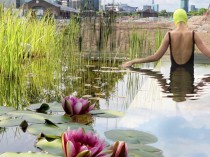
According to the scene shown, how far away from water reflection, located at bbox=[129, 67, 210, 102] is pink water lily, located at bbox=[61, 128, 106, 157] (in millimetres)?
1457

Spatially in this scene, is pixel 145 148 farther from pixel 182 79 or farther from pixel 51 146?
pixel 182 79

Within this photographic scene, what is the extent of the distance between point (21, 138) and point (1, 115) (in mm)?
356

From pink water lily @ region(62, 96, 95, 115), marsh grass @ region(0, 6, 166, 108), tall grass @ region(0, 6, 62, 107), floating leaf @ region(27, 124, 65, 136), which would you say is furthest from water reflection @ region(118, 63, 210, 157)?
tall grass @ region(0, 6, 62, 107)

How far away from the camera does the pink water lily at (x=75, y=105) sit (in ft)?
6.73

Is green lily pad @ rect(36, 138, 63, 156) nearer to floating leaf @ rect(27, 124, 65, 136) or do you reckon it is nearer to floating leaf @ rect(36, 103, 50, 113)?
floating leaf @ rect(27, 124, 65, 136)

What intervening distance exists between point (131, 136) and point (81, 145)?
44 cm

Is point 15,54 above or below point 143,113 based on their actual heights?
above

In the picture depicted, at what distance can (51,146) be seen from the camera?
1.57 meters

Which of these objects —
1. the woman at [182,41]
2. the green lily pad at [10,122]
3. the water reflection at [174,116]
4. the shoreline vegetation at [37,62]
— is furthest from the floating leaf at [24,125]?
the woman at [182,41]

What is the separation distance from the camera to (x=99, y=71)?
15.2 ft

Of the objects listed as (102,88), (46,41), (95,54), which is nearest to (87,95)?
(102,88)

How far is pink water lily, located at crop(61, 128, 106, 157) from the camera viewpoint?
133cm

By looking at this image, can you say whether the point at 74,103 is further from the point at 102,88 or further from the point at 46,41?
the point at 46,41

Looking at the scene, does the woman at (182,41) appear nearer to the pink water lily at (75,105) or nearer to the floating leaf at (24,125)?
the pink water lily at (75,105)
